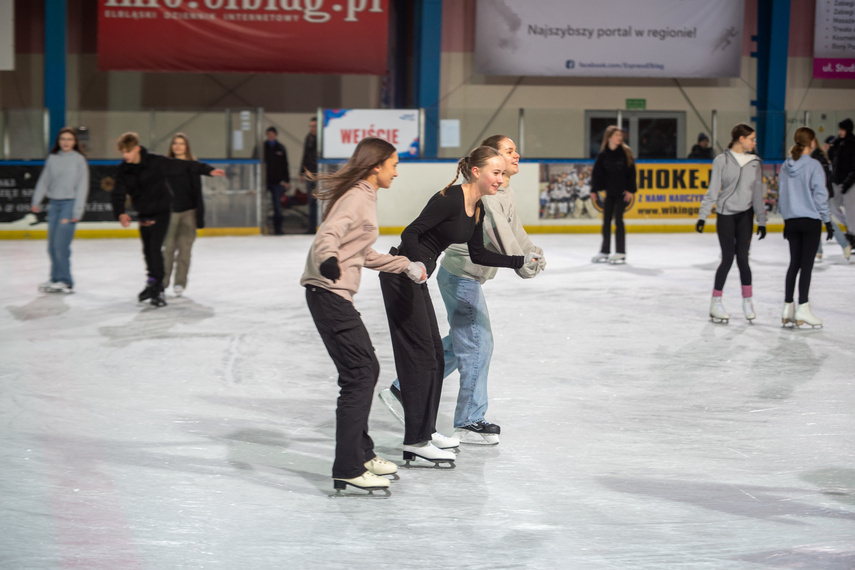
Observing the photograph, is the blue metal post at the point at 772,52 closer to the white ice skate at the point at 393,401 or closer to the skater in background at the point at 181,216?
the skater in background at the point at 181,216

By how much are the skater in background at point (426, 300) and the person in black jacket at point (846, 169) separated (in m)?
9.40

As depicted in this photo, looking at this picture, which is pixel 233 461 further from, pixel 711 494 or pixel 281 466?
pixel 711 494

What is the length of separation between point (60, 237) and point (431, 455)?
22.9 ft

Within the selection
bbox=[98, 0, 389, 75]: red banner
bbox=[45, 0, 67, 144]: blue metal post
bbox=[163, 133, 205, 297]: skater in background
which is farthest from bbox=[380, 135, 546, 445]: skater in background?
bbox=[45, 0, 67, 144]: blue metal post

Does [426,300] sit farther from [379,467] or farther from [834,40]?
[834,40]

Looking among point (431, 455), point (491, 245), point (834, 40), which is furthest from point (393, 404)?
point (834, 40)

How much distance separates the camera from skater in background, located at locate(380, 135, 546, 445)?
16.3 feet

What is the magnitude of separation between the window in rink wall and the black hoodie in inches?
403

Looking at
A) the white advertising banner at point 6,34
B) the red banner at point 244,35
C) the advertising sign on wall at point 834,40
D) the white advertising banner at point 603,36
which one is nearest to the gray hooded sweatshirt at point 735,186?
the red banner at point 244,35

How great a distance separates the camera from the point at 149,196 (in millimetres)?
9461

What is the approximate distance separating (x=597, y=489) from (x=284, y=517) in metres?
1.29

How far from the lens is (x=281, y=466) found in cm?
468

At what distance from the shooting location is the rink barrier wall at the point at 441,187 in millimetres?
16500

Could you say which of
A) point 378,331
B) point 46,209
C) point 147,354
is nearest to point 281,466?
point 147,354
